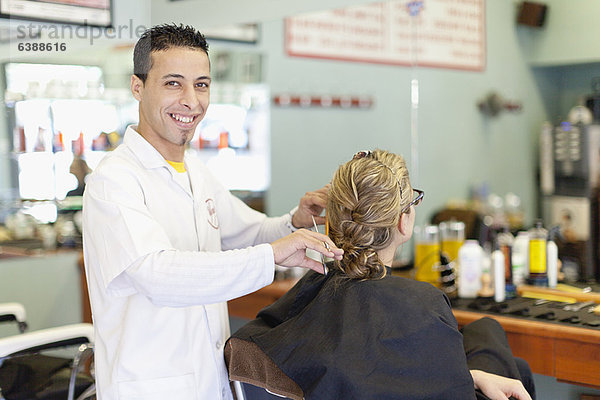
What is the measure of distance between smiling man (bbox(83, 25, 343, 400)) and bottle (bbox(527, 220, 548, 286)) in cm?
125

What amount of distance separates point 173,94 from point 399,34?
2796 millimetres

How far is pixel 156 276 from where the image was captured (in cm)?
141

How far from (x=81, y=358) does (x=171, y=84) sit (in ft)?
3.20

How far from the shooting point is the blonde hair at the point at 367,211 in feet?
5.51

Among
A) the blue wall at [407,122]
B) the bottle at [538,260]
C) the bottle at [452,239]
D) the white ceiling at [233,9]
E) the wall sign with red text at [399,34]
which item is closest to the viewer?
the bottle at [538,260]

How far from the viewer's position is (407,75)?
4.26m

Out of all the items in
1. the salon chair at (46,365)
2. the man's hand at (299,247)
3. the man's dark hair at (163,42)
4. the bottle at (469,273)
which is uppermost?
the man's dark hair at (163,42)

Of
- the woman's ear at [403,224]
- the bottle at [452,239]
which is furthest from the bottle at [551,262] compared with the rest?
the woman's ear at [403,224]

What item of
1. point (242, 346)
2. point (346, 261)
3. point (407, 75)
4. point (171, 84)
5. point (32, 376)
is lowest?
point (32, 376)

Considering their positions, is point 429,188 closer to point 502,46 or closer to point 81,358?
point 502,46

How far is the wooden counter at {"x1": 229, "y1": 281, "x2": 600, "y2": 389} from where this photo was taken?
1.94m

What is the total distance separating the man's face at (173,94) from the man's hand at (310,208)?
383 millimetres

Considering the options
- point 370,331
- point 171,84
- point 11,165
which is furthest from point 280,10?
point 370,331

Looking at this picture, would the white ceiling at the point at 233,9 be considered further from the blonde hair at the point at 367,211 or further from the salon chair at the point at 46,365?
the salon chair at the point at 46,365
